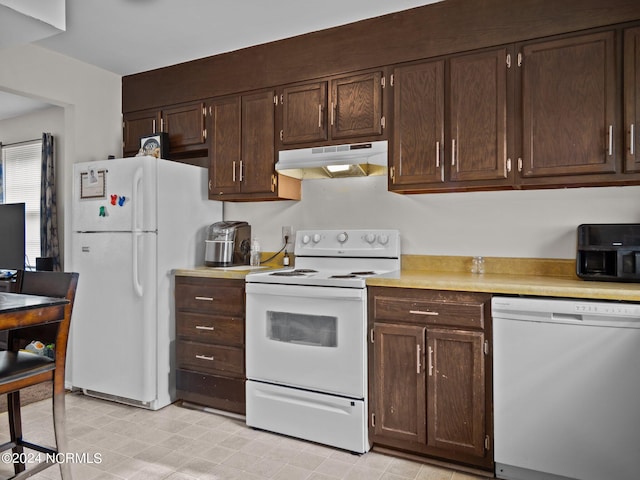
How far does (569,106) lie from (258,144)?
1.93m

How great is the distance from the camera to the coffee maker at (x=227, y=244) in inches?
126

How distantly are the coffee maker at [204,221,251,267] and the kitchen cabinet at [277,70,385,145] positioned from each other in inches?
30.8

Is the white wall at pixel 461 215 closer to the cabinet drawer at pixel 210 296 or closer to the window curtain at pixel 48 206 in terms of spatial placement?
the cabinet drawer at pixel 210 296

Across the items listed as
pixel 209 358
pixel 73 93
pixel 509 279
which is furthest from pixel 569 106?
pixel 73 93

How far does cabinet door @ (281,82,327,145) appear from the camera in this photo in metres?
2.91

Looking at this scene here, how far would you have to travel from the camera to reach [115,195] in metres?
3.02

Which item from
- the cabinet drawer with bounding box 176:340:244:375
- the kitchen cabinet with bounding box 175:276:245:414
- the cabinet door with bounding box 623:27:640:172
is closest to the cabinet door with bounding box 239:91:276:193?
the kitchen cabinet with bounding box 175:276:245:414

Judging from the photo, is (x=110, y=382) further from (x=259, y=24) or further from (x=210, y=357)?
(x=259, y=24)

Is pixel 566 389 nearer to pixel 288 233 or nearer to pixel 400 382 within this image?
pixel 400 382

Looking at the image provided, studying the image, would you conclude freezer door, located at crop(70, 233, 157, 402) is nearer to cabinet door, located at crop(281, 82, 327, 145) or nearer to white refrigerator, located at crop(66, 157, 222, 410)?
white refrigerator, located at crop(66, 157, 222, 410)

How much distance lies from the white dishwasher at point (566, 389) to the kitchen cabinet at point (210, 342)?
5.04 feet

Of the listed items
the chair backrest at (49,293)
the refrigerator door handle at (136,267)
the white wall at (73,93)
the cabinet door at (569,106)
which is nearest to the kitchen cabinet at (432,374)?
the cabinet door at (569,106)

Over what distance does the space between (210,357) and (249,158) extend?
1.40 metres

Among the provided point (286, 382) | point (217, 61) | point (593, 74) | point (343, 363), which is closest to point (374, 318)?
point (343, 363)
